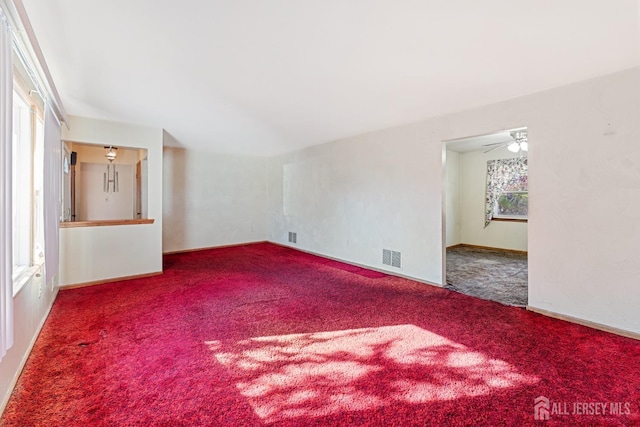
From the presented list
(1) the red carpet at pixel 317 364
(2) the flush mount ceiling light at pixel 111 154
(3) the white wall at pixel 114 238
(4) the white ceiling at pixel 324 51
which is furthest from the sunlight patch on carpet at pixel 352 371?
(2) the flush mount ceiling light at pixel 111 154

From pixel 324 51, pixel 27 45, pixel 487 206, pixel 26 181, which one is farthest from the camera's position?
pixel 487 206

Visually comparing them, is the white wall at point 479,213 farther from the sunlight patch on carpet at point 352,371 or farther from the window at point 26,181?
the window at point 26,181

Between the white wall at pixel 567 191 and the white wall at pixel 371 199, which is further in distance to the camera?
the white wall at pixel 371 199

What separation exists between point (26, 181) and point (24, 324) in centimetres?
135

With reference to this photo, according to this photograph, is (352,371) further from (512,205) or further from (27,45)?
(512,205)

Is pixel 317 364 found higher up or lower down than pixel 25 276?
lower down

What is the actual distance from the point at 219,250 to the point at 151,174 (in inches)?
106

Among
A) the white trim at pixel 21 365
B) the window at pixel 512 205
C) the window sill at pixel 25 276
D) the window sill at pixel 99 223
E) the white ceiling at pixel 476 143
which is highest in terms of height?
the white ceiling at pixel 476 143

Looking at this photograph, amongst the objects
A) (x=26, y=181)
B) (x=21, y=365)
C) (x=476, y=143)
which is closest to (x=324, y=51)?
(x=26, y=181)

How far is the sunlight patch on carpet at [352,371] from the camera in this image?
1691 mm

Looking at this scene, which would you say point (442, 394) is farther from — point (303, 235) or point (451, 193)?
point (451, 193)

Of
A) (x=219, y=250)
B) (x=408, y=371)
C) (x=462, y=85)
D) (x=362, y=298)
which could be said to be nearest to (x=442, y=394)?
(x=408, y=371)

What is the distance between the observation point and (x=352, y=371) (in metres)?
1.98

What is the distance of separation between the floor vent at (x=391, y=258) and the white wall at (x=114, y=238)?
373cm
